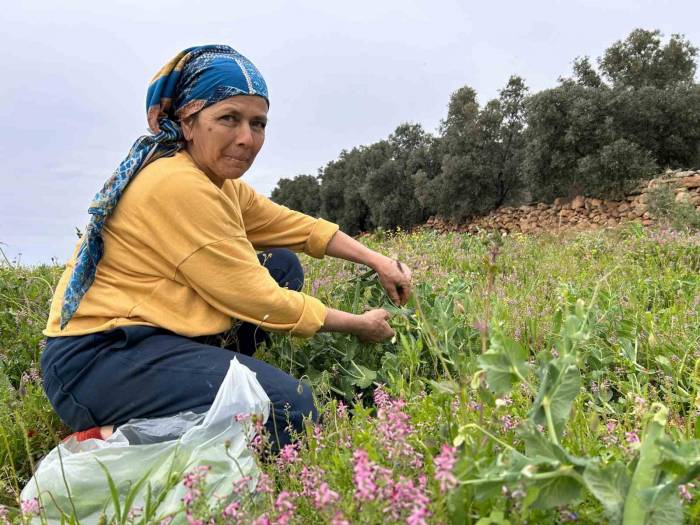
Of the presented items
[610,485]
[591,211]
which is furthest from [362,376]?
[591,211]

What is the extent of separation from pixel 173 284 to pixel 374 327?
0.98 m

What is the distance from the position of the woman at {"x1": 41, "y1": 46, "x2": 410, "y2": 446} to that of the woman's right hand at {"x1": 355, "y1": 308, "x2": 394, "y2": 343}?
19 millimetres

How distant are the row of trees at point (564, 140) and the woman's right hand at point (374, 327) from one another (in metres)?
18.2

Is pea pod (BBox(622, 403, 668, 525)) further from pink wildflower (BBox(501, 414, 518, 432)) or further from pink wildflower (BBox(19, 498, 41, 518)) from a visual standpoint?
pink wildflower (BBox(19, 498, 41, 518))

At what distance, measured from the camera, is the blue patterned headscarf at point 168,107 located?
8.02 ft

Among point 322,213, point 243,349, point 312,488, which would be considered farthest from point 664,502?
point 322,213

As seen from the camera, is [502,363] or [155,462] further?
[155,462]

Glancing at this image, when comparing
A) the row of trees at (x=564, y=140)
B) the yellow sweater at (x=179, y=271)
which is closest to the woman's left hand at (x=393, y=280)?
the yellow sweater at (x=179, y=271)

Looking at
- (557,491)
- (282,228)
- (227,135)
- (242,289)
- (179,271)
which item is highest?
(227,135)

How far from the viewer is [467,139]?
88.3 ft

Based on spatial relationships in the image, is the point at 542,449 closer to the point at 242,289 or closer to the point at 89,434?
the point at 242,289

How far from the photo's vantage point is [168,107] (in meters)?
2.74

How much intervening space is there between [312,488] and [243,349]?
70.4 inches

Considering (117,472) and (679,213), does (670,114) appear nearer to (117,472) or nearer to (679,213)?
(679,213)
